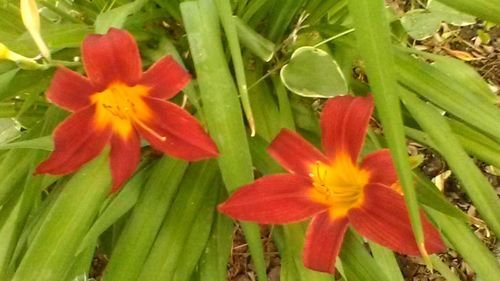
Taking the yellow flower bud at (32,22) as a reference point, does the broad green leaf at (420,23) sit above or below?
below

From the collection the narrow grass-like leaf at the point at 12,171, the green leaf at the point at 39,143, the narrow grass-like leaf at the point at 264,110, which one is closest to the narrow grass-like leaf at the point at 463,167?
the narrow grass-like leaf at the point at 264,110

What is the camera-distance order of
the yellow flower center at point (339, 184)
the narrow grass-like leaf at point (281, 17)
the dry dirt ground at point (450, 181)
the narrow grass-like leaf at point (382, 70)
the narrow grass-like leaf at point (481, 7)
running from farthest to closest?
the dry dirt ground at point (450, 181), the narrow grass-like leaf at point (281, 17), the yellow flower center at point (339, 184), the narrow grass-like leaf at point (481, 7), the narrow grass-like leaf at point (382, 70)

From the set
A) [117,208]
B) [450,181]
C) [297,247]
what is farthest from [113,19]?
[450,181]

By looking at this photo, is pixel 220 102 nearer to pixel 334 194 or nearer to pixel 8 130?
pixel 334 194

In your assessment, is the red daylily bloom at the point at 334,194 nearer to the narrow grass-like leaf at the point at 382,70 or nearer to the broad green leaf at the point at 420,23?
the narrow grass-like leaf at the point at 382,70

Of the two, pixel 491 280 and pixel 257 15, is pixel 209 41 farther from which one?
pixel 491 280

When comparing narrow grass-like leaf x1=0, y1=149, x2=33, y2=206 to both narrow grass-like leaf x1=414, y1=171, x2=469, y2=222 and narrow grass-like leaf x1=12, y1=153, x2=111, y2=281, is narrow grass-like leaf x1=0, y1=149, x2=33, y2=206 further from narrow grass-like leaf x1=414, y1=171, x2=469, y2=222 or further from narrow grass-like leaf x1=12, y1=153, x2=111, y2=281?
narrow grass-like leaf x1=414, y1=171, x2=469, y2=222
